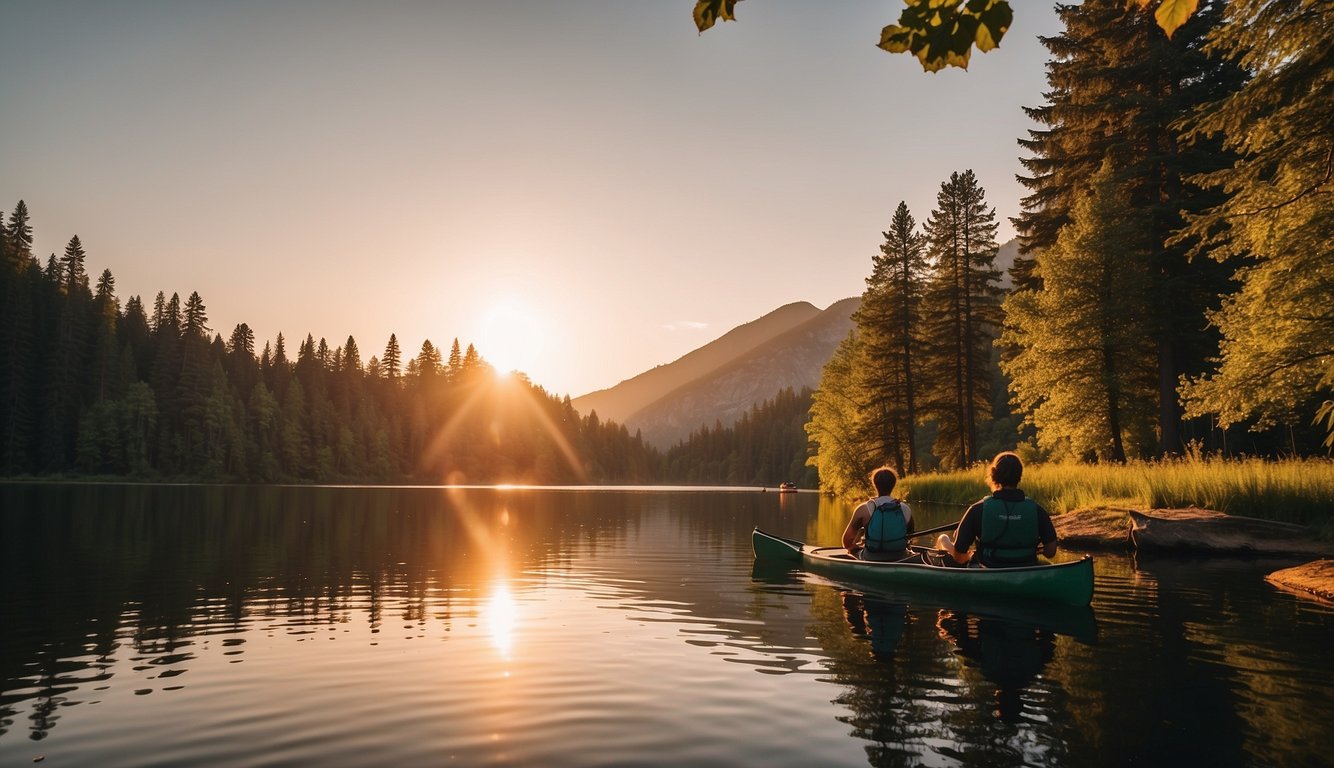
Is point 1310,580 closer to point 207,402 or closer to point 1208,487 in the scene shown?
point 1208,487

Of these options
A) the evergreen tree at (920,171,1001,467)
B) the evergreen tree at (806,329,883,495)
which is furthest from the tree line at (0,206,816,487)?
the evergreen tree at (920,171,1001,467)

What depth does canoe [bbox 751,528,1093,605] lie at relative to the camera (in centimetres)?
1190

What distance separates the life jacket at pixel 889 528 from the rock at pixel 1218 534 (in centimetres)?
884

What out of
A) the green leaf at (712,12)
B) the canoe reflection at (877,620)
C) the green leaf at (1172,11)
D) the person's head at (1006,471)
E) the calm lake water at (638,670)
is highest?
the green leaf at (712,12)

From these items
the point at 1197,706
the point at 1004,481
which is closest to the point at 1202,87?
the point at 1004,481

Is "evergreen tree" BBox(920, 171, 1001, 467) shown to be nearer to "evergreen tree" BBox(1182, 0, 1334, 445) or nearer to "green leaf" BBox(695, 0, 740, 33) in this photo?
"evergreen tree" BBox(1182, 0, 1334, 445)

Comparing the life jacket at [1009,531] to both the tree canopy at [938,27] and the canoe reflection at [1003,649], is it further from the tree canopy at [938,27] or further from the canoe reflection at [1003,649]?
the tree canopy at [938,27]

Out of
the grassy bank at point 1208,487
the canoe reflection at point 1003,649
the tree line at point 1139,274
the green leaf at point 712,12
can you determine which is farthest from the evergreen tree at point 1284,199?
the green leaf at point 712,12

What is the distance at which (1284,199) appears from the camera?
51.1ft

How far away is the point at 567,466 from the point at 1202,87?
141170mm

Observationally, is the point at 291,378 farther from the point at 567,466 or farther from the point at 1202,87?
the point at 1202,87

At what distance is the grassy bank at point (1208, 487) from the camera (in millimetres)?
19625

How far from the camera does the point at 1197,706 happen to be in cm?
696

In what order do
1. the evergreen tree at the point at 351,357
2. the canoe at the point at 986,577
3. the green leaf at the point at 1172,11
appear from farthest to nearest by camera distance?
the evergreen tree at the point at 351,357 → the canoe at the point at 986,577 → the green leaf at the point at 1172,11
